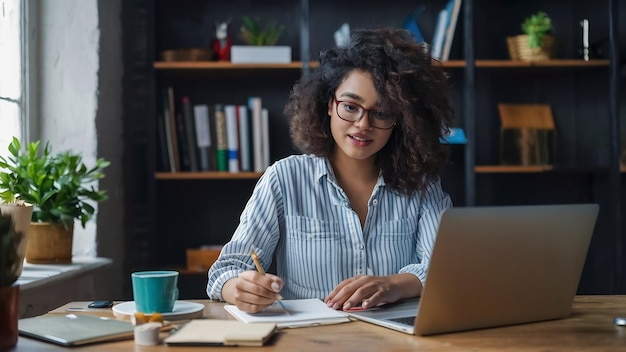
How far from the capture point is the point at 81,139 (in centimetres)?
278

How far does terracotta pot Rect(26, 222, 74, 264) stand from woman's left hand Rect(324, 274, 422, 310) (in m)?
1.16

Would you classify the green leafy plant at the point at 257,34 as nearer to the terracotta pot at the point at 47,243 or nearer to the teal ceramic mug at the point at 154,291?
the terracotta pot at the point at 47,243

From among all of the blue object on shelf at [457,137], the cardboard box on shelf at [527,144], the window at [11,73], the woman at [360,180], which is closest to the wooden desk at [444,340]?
the woman at [360,180]

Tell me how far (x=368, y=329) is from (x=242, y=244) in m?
0.57

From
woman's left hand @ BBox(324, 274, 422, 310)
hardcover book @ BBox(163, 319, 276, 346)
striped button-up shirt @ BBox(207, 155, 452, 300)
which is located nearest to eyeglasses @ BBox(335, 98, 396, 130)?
striped button-up shirt @ BBox(207, 155, 452, 300)

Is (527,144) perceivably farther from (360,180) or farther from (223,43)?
(360,180)

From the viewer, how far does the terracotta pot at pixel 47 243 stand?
236 cm

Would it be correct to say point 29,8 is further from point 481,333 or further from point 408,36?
point 481,333

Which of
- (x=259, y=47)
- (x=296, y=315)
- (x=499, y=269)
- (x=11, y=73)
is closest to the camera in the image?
(x=499, y=269)

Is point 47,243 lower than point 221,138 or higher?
lower

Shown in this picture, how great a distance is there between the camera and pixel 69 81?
2766mm

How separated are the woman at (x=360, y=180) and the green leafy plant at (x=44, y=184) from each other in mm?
702

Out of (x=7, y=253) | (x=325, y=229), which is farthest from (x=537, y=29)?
(x=7, y=253)

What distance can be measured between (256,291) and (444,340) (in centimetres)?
38
